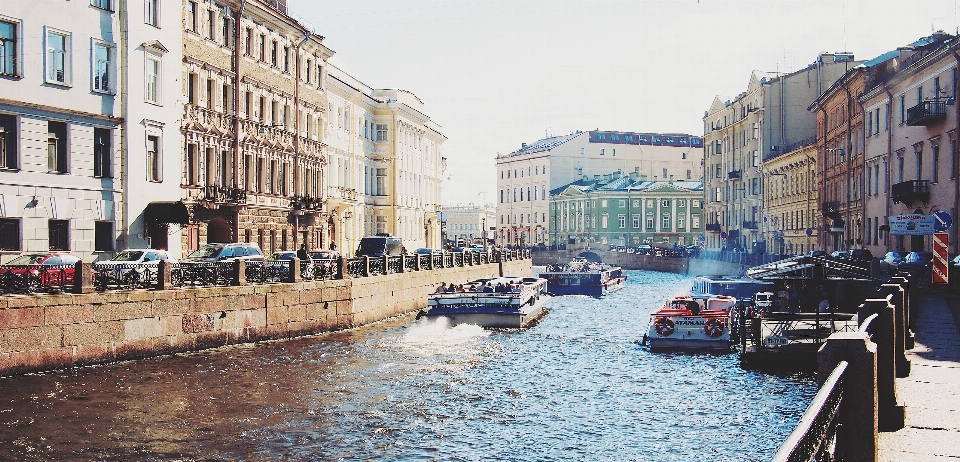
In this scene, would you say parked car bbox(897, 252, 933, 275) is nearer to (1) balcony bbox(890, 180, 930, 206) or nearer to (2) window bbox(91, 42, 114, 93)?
(1) balcony bbox(890, 180, 930, 206)

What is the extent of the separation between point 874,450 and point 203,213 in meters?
37.1

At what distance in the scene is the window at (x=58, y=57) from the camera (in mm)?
30984

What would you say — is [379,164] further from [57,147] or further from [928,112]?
[57,147]

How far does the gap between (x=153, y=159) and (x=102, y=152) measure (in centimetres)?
346

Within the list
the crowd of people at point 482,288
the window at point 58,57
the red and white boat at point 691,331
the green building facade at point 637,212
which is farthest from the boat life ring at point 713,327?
the green building facade at point 637,212

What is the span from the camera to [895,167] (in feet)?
167

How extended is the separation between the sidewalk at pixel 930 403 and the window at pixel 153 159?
88.6 feet

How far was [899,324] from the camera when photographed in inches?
588

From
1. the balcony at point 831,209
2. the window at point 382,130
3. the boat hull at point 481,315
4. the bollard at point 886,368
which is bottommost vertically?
the boat hull at point 481,315

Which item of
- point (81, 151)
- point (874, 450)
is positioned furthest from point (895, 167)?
point (874, 450)

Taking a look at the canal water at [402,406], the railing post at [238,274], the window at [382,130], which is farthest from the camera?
the window at [382,130]

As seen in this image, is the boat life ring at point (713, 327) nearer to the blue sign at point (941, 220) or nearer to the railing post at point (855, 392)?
the blue sign at point (941, 220)

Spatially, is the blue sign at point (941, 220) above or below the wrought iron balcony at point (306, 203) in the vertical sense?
below

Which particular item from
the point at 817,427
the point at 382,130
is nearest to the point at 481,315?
the point at 817,427
